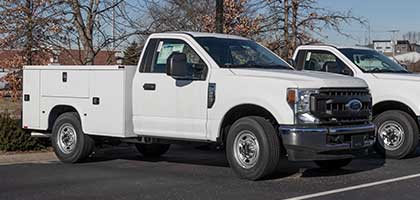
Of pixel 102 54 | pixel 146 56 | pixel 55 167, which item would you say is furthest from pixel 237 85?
pixel 102 54

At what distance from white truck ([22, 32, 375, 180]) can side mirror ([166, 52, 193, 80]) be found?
0.05ft

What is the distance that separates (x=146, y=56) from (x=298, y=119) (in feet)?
9.29

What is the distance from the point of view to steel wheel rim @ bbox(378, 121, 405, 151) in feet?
40.3

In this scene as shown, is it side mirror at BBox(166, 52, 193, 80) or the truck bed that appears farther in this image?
the truck bed

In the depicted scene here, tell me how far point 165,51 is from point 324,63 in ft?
13.5

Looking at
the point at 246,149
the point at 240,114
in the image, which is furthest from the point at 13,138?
the point at 246,149

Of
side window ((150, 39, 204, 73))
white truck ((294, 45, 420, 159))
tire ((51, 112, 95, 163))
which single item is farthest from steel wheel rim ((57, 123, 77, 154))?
white truck ((294, 45, 420, 159))

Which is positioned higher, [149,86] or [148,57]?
[148,57]

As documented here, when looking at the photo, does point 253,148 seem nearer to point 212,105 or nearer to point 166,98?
point 212,105

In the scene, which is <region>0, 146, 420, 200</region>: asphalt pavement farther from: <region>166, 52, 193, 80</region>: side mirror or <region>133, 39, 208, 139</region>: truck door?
<region>166, 52, 193, 80</region>: side mirror

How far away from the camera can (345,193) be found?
830 centimetres

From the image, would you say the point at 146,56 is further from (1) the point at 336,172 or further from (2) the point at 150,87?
(1) the point at 336,172

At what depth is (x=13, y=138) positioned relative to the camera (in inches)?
499

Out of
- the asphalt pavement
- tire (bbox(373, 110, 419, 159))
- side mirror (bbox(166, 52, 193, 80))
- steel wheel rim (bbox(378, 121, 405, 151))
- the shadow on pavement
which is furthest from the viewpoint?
steel wheel rim (bbox(378, 121, 405, 151))
